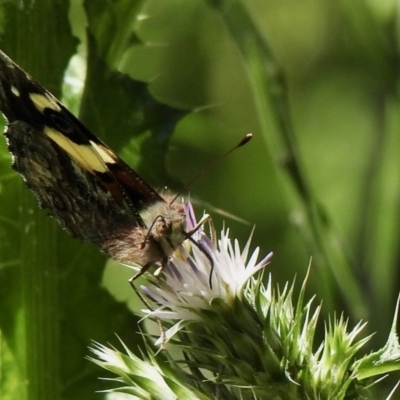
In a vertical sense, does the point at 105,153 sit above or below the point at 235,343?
above

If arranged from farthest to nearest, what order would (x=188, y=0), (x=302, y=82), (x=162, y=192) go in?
(x=302, y=82) → (x=188, y=0) → (x=162, y=192)

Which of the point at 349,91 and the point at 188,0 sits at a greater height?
the point at 188,0

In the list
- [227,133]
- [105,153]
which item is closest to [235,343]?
[105,153]

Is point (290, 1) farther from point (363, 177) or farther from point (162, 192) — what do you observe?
point (162, 192)

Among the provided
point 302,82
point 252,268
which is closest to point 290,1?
point 302,82

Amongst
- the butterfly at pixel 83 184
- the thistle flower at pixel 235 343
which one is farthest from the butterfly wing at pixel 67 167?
the thistle flower at pixel 235 343

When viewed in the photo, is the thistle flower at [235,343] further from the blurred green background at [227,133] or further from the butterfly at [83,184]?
the blurred green background at [227,133]

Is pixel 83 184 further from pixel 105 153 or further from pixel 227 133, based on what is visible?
pixel 227 133
